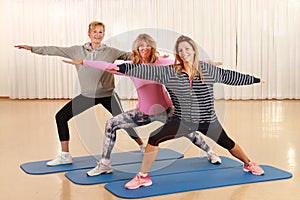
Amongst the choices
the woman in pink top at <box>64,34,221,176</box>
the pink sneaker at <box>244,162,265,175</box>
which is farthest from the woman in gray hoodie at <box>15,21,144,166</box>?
the pink sneaker at <box>244,162,265,175</box>

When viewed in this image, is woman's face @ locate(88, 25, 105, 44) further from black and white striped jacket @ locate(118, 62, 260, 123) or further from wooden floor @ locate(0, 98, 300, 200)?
wooden floor @ locate(0, 98, 300, 200)

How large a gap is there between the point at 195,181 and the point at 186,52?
0.93 metres

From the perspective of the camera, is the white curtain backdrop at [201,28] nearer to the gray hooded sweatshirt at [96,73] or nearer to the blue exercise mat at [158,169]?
the blue exercise mat at [158,169]

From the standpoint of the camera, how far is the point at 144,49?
3648 millimetres

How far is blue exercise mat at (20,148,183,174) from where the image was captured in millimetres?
3941

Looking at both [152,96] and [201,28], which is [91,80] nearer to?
[152,96]

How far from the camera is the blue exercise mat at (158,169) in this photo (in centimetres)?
360

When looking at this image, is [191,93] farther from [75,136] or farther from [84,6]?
[84,6]

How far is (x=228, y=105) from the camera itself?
27.1 feet

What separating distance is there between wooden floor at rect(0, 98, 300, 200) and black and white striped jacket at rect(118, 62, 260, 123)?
1.80 feet

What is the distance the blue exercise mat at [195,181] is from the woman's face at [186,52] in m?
0.87

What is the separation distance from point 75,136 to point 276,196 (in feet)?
9.63

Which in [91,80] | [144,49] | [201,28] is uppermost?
[201,28]

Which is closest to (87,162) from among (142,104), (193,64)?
(142,104)
